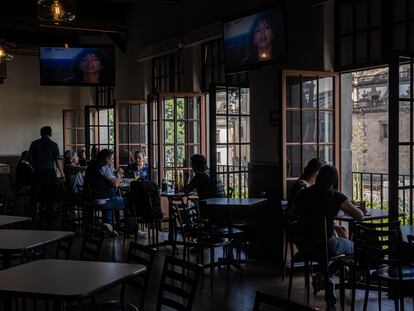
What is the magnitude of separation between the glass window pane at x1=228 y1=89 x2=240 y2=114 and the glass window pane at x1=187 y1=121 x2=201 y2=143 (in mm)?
A: 1482

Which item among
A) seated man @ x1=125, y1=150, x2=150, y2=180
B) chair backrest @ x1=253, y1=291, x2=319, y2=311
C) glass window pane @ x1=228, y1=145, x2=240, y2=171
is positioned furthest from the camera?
seated man @ x1=125, y1=150, x2=150, y2=180

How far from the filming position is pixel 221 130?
24.1ft

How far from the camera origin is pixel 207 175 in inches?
270

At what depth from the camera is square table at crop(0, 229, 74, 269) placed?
387 centimetres

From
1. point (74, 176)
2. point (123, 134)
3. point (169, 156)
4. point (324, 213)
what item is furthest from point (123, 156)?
point (324, 213)

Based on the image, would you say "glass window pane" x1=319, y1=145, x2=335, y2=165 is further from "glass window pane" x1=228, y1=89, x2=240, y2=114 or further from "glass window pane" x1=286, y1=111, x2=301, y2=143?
"glass window pane" x1=228, y1=89, x2=240, y2=114

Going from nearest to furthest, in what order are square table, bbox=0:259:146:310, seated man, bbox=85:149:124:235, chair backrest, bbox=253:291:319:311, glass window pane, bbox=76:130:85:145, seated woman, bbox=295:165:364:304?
chair backrest, bbox=253:291:319:311 < square table, bbox=0:259:146:310 < seated woman, bbox=295:165:364:304 < seated man, bbox=85:149:124:235 < glass window pane, bbox=76:130:85:145

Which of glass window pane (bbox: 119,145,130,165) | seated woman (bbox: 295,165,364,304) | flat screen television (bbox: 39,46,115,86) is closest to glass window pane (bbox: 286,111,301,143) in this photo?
seated woman (bbox: 295,165,364,304)

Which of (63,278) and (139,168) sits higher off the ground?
(139,168)

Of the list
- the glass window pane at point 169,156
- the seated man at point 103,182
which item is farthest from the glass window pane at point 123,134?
the seated man at point 103,182

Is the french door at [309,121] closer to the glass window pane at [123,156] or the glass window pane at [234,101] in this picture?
the glass window pane at [234,101]

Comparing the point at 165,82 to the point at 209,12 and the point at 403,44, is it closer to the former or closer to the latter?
the point at 209,12

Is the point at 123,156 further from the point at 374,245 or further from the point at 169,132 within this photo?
the point at 374,245

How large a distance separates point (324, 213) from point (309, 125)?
1.65 meters
